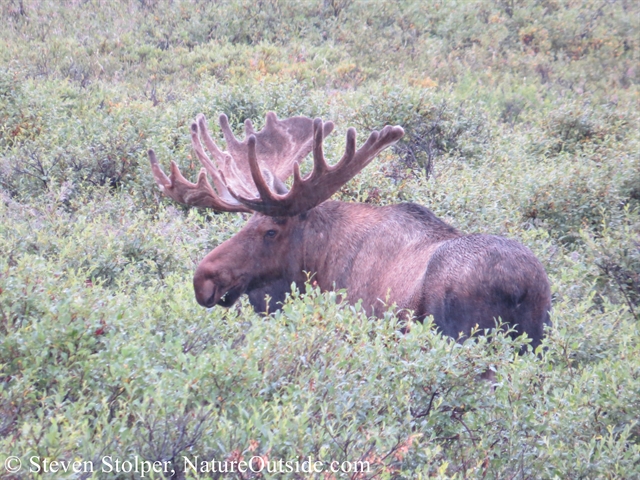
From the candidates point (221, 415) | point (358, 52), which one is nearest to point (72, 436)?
point (221, 415)

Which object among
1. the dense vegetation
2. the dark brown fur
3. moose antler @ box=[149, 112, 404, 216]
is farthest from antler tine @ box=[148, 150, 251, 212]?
the dense vegetation

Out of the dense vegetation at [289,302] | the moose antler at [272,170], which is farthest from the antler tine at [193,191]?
the dense vegetation at [289,302]

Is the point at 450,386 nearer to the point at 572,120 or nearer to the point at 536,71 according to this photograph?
the point at 572,120

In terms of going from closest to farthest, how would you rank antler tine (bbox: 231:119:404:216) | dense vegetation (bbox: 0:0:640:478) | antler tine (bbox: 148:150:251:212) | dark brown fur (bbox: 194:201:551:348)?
dense vegetation (bbox: 0:0:640:478)
dark brown fur (bbox: 194:201:551:348)
antler tine (bbox: 231:119:404:216)
antler tine (bbox: 148:150:251:212)

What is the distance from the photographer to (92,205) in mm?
7090

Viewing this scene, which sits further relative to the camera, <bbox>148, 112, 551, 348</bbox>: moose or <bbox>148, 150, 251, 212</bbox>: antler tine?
<bbox>148, 150, 251, 212</bbox>: antler tine

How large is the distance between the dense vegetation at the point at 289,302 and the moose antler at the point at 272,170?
0.64m

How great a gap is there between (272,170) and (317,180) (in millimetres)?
1071

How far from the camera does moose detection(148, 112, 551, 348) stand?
463cm

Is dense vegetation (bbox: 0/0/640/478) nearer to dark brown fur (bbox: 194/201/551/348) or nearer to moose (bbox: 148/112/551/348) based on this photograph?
dark brown fur (bbox: 194/201/551/348)

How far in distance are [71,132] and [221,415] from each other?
702 centimetres

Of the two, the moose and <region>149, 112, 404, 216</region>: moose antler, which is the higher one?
<region>149, 112, 404, 216</region>: moose antler

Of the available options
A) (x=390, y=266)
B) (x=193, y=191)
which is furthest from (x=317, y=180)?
(x=193, y=191)

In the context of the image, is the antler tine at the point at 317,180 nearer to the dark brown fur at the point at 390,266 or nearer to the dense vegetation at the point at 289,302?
the dark brown fur at the point at 390,266
